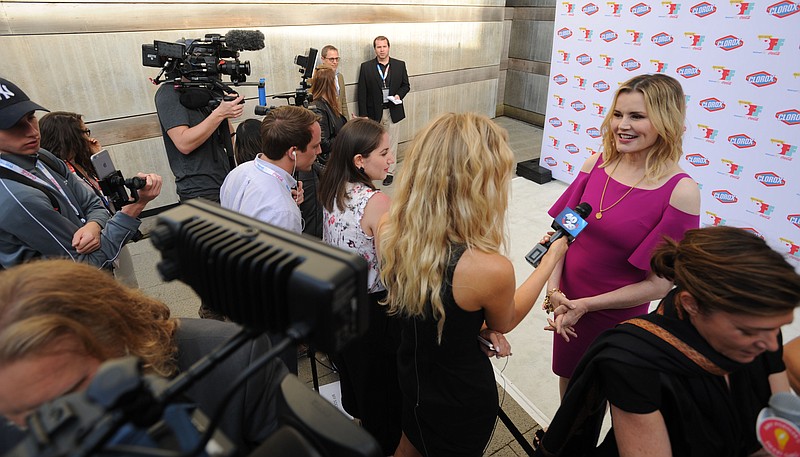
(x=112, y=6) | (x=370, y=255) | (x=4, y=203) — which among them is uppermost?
(x=112, y=6)

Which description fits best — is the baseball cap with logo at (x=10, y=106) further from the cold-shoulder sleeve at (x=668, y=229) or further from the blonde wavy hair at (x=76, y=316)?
the cold-shoulder sleeve at (x=668, y=229)

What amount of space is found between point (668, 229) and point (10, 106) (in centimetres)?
245

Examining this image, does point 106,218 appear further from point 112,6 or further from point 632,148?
point 112,6

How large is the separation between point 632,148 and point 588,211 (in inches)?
12.6

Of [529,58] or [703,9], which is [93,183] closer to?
[703,9]

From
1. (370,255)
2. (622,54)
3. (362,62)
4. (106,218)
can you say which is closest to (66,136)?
(106,218)

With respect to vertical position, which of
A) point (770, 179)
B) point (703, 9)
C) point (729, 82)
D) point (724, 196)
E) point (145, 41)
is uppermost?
point (703, 9)

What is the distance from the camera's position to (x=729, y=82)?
348 centimetres

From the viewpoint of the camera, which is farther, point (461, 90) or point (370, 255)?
point (461, 90)

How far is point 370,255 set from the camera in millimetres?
1823

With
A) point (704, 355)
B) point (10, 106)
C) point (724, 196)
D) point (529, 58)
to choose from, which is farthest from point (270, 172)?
point (529, 58)

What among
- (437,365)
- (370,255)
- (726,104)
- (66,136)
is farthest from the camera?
(726,104)

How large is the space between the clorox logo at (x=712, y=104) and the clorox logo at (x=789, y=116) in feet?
1.31

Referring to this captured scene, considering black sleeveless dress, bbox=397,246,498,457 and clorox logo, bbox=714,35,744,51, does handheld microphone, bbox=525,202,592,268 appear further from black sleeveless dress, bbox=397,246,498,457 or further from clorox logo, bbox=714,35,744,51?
clorox logo, bbox=714,35,744,51
